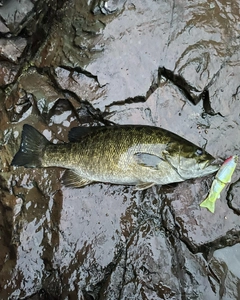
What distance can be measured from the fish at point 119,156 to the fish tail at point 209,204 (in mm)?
346

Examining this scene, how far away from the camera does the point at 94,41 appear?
537 centimetres

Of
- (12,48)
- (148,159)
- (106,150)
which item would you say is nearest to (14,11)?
(12,48)

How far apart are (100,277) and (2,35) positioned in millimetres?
3087

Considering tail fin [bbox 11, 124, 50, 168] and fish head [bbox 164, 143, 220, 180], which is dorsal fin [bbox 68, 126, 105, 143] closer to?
tail fin [bbox 11, 124, 50, 168]

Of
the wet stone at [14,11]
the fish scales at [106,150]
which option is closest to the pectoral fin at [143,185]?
the fish scales at [106,150]

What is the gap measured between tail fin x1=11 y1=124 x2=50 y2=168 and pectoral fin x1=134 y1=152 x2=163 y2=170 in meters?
1.03

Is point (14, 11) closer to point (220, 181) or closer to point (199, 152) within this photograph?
point (199, 152)

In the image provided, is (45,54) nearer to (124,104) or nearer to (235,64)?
(124,104)

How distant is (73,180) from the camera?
5.10 metres

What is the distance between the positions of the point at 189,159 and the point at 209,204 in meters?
0.61

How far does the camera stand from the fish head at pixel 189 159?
475 cm

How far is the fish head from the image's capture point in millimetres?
4754

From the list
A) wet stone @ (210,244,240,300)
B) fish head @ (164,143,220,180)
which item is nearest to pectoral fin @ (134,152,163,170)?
fish head @ (164,143,220,180)

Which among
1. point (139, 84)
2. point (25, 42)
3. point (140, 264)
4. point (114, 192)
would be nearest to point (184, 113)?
point (139, 84)
